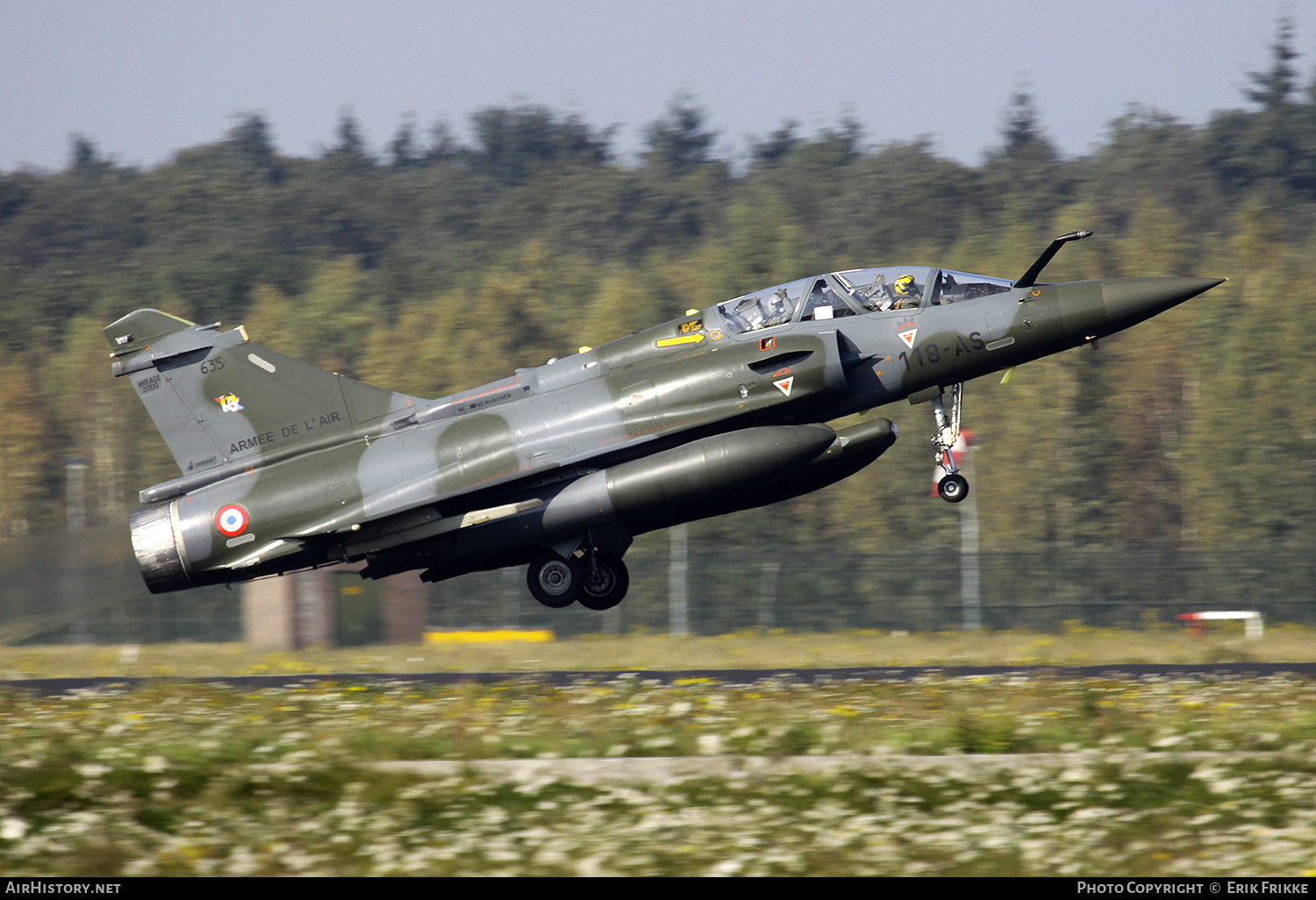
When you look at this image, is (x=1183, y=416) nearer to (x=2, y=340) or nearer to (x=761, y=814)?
(x=761, y=814)

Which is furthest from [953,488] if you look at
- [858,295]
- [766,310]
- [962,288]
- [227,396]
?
[227,396]

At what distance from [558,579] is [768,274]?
41119 millimetres

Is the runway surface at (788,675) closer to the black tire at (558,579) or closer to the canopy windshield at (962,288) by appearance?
the black tire at (558,579)

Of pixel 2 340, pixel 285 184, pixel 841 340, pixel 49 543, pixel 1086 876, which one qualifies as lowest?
pixel 1086 876

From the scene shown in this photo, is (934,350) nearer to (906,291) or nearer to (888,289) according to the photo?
(906,291)

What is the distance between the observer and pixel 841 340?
52.5 ft

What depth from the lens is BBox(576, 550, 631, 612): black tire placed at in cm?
1728

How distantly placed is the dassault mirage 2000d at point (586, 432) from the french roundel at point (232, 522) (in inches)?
1.0

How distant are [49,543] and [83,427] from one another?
36.7m

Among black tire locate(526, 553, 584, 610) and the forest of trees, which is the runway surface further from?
the forest of trees

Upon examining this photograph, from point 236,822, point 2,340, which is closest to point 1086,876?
point 236,822

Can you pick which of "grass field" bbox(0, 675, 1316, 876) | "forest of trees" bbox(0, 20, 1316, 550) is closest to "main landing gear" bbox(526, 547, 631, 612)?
"grass field" bbox(0, 675, 1316, 876)

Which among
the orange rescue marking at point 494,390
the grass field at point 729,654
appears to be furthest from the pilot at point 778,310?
the grass field at point 729,654

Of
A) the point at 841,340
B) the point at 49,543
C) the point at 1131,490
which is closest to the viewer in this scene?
the point at 841,340
